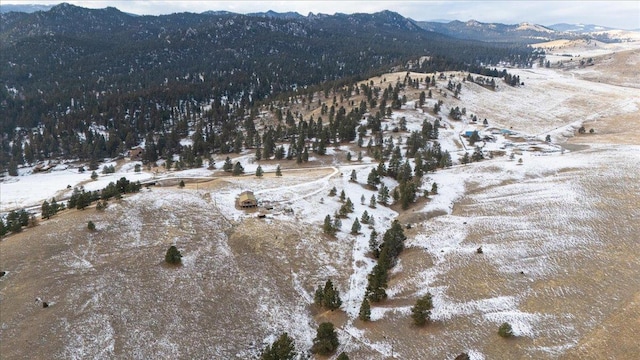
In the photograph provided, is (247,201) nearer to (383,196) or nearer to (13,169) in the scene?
(383,196)

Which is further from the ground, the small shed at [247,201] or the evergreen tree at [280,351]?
the small shed at [247,201]

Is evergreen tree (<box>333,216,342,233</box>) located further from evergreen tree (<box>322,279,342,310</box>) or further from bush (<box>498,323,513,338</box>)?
bush (<box>498,323,513,338</box>)

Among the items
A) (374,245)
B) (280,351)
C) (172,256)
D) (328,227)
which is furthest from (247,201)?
(280,351)

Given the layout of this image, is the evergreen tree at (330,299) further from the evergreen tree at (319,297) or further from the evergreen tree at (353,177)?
the evergreen tree at (353,177)

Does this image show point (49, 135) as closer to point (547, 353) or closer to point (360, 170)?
point (360, 170)

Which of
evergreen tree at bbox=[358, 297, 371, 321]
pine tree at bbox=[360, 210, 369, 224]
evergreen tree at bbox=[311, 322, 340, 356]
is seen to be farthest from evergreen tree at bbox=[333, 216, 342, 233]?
evergreen tree at bbox=[311, 322, 340, 356]

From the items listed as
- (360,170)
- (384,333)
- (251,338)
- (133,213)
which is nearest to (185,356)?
(251,338)

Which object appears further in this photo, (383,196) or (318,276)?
(383,196)

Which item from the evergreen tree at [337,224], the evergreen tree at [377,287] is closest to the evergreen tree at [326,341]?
the evergreen tree at [377,287]

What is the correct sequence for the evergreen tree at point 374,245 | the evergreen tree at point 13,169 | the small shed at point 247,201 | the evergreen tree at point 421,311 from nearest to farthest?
the evergreen tree at point 421,311 → the evergreen tree at point 374,245 → the small shed at point 247,201 → the evergreen tree at point 13,169

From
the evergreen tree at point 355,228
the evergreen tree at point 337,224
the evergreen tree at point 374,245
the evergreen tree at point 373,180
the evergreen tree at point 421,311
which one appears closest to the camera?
the evergreen tree at point 421,311
